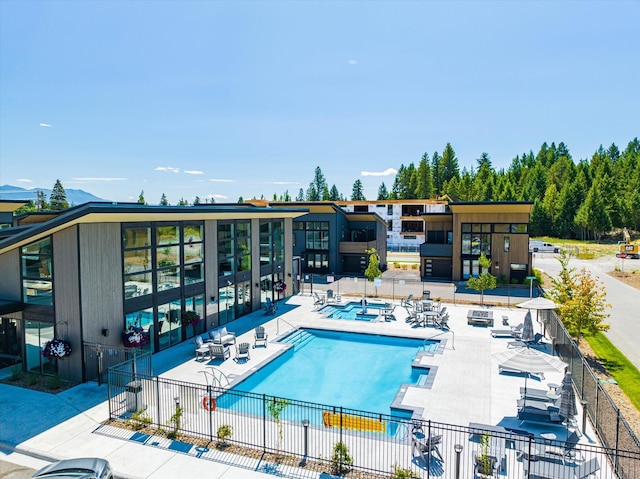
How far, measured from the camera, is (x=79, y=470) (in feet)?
27.9

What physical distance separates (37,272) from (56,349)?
3005 millimetres

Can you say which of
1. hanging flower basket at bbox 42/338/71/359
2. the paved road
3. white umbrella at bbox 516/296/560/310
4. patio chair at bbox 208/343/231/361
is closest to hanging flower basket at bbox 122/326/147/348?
hanging flower basket at bbox 42/338/71/359

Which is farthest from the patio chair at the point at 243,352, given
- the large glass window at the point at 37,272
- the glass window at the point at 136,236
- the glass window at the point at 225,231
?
the large glass window at the point at 37,272

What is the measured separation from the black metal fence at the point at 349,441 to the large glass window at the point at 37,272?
4475 millimetres

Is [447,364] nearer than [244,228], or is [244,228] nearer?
[447,364]

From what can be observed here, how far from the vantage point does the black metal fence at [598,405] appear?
9406 millimetres

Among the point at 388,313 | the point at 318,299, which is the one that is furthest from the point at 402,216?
the point at 388,313

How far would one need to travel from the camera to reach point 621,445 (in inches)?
382

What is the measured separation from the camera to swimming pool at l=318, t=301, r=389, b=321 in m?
26.1

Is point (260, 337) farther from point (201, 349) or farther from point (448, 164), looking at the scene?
point (448, 164)

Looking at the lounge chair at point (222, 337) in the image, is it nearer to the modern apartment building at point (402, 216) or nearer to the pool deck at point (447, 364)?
the pool deck at point (447, 364)

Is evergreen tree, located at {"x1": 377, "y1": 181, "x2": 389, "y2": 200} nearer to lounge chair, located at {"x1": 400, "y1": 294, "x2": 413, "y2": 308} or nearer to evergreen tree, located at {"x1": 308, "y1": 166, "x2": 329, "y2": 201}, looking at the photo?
evergreen tree, located at {"x1": 308, "y1": 166, "x2": 329, "y2": 201}

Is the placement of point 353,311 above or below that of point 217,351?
below

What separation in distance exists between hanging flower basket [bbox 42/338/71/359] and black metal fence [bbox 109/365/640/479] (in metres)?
2.24
